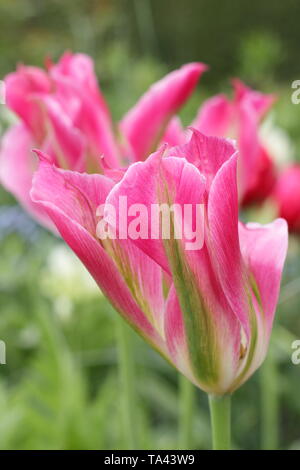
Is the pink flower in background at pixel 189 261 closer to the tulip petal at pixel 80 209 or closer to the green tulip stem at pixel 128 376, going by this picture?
the tulip petal at pixel 80 209

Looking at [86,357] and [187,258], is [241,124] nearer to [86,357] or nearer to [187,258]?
[187,258]

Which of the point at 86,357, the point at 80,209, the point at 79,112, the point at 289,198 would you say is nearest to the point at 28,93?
the point at 79,112

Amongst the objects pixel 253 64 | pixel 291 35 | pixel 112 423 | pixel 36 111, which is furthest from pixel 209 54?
pixel 36 111

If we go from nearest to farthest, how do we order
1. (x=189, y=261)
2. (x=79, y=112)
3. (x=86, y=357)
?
(x=189, y=261)
(x=79, y=112)
(x=86, y=357)

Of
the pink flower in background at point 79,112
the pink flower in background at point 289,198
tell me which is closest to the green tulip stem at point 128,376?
the pink flower in background at point 79,112

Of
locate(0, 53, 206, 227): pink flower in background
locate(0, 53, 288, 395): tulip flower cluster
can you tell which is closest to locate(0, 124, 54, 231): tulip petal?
locate(0, 53, 206, 227): pink flower in background

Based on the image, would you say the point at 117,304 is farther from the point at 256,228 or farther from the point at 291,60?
the point at 291,60

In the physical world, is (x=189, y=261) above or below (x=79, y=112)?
below
